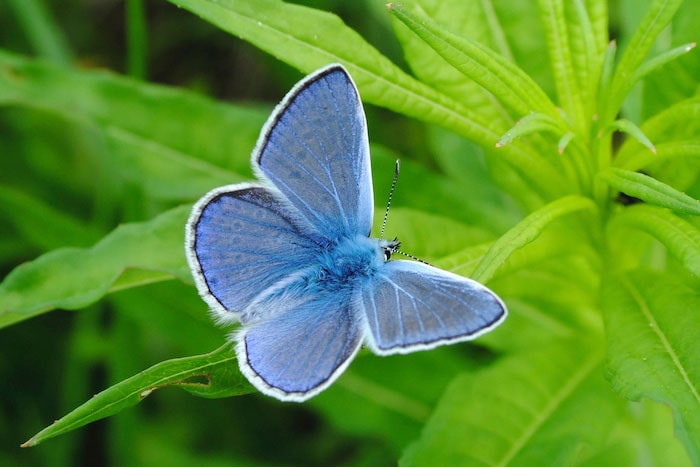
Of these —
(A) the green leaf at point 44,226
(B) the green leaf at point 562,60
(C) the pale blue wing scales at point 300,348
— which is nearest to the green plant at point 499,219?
(B) the green leaf at point 562,60

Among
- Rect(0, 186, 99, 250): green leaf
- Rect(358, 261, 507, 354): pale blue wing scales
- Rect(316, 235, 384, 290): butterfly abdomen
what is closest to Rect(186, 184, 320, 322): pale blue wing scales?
Rect(316, 235, 384, 290): butterfly abdomen

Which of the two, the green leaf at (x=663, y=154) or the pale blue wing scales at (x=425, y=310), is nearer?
the pale blue wing scales at (x=425, y=310)

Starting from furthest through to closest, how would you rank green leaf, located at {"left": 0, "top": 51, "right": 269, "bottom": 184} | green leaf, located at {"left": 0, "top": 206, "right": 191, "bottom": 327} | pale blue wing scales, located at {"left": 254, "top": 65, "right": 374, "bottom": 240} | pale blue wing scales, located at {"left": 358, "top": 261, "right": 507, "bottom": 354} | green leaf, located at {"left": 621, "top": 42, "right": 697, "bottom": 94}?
green leaf, located at {"left": 0, "top": 51, "right": 269, "bottom": 184}, green leaf, located at {"left": 0, "top": 206, "right": 191, "bottom": 327}, pale blue wing scales, located at {"left": 254, "top": 65, "right": 374, "bottom": 240}, green leaf, located at {"left": 621, "top": 42, "right": 697, "bottom": 94}, pale blue wing scales, located at {"left": 358, "top": 261, "right": 507, "bottom": 354}

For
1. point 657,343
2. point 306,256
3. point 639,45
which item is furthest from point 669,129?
point 306,256

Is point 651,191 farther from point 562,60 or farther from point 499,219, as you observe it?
point 499,219

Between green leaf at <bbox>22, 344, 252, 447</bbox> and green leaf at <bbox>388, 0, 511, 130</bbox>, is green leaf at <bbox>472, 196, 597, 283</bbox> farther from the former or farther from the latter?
green leaf at <bbox>22, 344, 252, 447</bbox>

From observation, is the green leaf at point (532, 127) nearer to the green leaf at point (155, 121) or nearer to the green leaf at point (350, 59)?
the green leaf at point (350, 59)

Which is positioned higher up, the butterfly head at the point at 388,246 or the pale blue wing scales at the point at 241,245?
the butterfly head at the point at 388,246
